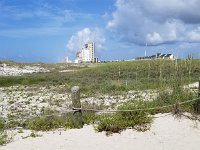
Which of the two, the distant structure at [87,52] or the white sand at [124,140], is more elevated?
the distant structure at [87,52]

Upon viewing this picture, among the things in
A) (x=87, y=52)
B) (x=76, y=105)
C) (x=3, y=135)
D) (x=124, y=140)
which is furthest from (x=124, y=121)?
(x=87, y=52)

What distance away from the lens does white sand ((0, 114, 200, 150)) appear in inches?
388

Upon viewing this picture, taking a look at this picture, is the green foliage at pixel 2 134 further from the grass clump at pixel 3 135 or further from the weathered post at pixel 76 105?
the weathered post at pixel 76 105

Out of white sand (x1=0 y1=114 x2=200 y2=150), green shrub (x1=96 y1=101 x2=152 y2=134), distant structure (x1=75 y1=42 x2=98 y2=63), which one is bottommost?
white sand (x1=0 y1=114 x2=200 y2=150)

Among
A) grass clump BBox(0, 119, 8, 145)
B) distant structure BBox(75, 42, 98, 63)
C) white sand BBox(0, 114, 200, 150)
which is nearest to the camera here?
white sand BBox(0, 114, 200, 150)

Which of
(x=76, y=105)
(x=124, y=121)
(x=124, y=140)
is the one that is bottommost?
(x=124, y=140)

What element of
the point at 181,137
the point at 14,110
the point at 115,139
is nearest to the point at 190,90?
the point at 181,137

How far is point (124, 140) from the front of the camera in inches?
404

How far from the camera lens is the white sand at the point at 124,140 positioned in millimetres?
9852

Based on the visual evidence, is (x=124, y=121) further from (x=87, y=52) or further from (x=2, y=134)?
(x=87, y=52)

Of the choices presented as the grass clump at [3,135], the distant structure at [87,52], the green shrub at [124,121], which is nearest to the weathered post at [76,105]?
the green shrub at [124,121]

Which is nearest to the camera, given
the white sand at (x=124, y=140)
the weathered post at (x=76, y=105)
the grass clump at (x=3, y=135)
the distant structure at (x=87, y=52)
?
the white sand at (x=124, y=140)

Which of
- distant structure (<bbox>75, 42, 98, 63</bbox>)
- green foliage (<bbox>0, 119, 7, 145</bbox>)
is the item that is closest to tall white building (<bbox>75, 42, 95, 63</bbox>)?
distant structure (<bbox>75, 42, 98, 63</bbox>)

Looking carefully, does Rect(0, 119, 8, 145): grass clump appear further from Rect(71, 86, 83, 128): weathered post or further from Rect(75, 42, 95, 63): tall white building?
Rect(75, 42, 95, 63): tall white building
